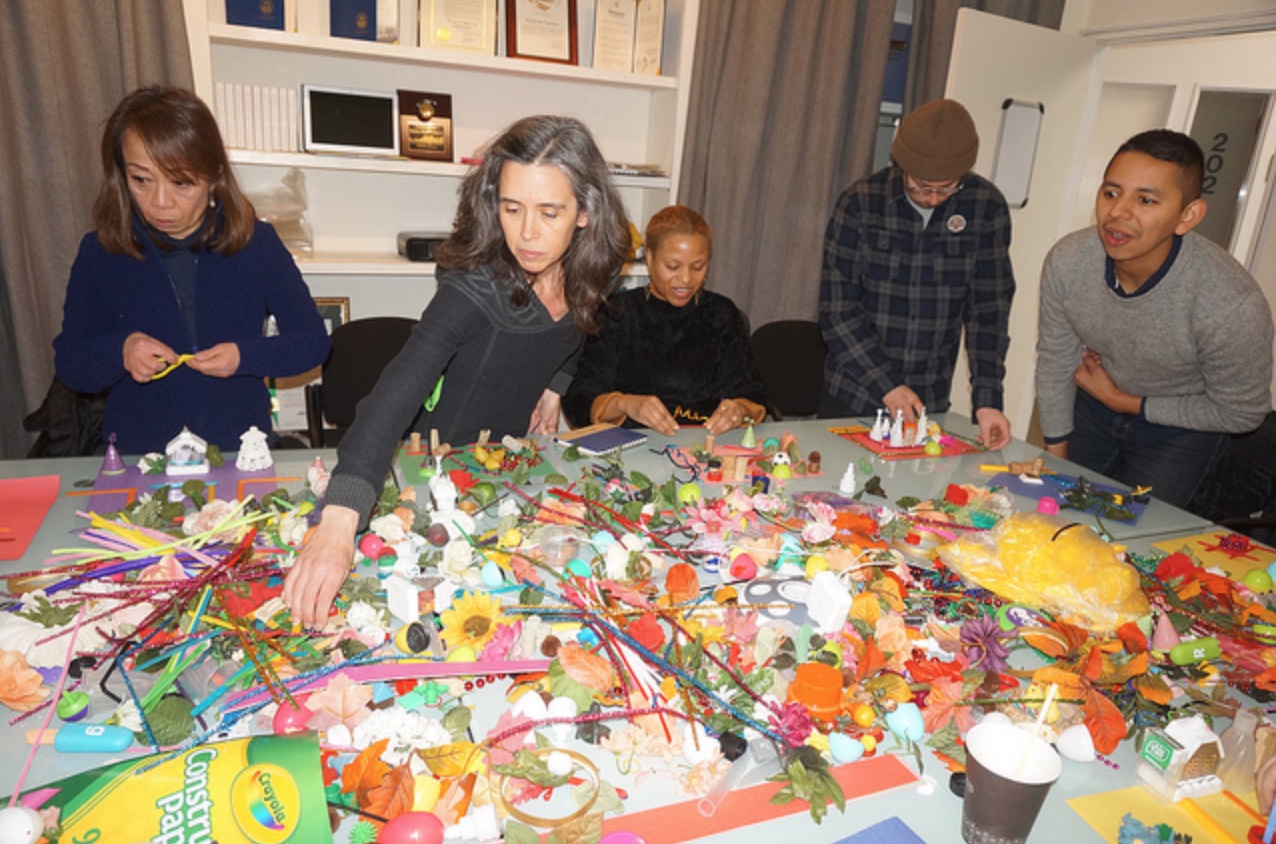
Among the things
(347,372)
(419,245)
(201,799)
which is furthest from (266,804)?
(419,245)

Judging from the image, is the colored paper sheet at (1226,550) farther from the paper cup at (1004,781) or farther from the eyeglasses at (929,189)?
the eyeglasses at (929,189)

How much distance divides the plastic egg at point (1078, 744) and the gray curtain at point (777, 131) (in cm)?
301

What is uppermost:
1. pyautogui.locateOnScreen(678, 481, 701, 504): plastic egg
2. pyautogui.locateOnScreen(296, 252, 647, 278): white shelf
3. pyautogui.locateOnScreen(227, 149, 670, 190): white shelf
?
pyautogui.locateOnScreen(227, 149, 670, 190): white shelf

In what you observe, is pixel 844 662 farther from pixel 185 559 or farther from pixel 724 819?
pixel 185 559

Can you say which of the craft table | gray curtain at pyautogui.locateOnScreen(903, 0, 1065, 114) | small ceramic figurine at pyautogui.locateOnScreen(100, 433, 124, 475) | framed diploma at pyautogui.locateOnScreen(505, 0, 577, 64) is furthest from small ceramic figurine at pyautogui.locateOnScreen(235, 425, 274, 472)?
gray curtain at pyautogui.locateOnScreen(903, 0, 1065, 114)

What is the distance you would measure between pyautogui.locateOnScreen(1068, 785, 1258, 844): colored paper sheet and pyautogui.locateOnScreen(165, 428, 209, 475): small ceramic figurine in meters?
1.73

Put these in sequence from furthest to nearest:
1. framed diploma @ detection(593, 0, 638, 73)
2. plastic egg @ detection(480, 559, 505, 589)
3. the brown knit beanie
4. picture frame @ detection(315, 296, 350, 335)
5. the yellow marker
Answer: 1. picture frame @ detection(315, 296, 350, 335)
2. framed diploma @ detection(593, 0, 638, 73)
3. the brown knit beanie
4. the yellow marker
5. plastic egg @ detection(480, 559, 505, 589)

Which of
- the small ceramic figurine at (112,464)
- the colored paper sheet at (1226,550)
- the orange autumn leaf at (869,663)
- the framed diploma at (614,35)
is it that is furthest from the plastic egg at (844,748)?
the framed diploma at (614,35)

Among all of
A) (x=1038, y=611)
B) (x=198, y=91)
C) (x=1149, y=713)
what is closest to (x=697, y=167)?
(x=198, y=91)

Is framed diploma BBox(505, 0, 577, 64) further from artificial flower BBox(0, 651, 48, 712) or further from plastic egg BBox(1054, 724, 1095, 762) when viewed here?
plastic egg BBox(1054, 724, 1095, 762)

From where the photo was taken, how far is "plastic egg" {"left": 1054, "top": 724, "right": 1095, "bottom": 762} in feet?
3.55

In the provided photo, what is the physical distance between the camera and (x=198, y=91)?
2.85 meters

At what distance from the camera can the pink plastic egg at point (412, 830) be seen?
862mm

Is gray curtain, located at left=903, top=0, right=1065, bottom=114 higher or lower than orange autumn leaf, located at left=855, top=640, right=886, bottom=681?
A: higher
